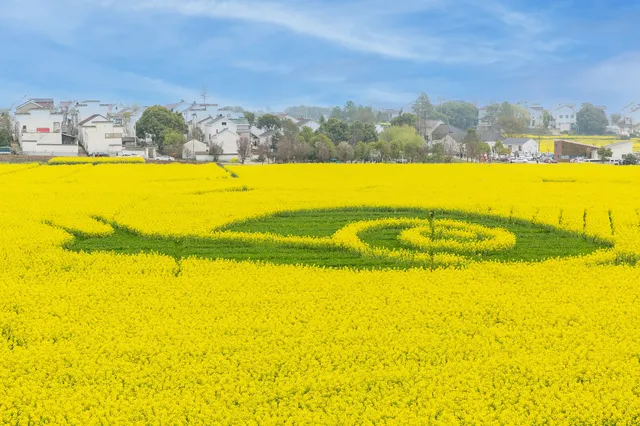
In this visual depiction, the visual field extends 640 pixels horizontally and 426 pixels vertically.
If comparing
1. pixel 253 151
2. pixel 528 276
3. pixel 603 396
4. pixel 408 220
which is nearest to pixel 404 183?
pixel 408 220

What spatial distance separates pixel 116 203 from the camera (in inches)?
971

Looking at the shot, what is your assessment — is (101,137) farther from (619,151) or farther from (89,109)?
(619,151)

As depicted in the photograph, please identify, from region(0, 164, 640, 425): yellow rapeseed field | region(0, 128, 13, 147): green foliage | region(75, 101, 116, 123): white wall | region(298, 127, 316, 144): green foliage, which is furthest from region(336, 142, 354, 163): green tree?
region(0, 164, 640, 425): yellow rapeseed field

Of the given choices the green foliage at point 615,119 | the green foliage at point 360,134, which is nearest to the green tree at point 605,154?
the green foliage at point 360,134

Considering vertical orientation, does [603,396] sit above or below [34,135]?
below

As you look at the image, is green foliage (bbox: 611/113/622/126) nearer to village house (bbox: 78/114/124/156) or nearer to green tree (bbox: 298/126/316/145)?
green tree (bbox: 298/126/316/145)

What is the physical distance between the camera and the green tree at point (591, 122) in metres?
139

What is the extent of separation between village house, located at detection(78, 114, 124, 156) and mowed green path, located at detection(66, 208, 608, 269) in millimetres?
54600

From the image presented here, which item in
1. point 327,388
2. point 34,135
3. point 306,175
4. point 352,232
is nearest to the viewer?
point 327,388

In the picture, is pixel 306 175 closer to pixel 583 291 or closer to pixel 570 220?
pixel 570 220

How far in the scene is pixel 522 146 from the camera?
9469 cm

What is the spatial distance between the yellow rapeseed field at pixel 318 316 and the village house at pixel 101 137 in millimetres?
Answer: 51514

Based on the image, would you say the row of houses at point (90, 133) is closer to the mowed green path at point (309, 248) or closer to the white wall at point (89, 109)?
the white wall at point (89, 109)

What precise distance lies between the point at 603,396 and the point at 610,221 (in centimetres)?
1355
